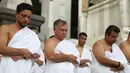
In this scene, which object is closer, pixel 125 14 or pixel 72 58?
pixel 72 58

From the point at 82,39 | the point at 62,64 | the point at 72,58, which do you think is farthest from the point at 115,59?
the point at 82,39

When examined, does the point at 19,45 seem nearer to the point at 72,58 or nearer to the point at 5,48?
the point at 5,48

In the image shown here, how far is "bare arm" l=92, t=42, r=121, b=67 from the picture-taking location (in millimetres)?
4133

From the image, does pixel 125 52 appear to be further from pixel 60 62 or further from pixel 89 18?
pixel 89 18

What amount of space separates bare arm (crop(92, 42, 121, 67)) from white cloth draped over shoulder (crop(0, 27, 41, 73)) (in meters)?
1.05

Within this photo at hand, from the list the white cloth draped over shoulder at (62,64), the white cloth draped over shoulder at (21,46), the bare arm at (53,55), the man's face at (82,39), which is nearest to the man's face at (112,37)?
the white cloth draped over shoulder at (62,64)

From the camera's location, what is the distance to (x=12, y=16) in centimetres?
516

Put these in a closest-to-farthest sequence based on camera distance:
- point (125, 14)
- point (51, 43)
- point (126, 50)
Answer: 1. point (51, 43)
2. point (126, 50)
3. point (125, 14)

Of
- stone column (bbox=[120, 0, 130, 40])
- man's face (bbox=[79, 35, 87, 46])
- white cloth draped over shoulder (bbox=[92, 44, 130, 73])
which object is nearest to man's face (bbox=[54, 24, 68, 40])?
white cloth draped over shoulder (bbox=[92, 44, 130, 73])

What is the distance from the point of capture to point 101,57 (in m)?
4.14

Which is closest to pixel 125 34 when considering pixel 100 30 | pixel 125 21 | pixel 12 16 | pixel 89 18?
pixel 125 21

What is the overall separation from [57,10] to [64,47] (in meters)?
9.74

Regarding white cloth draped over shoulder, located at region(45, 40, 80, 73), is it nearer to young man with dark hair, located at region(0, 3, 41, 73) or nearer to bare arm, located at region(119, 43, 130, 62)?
young man with dark hair, located at region(0, 3, 41, 73)

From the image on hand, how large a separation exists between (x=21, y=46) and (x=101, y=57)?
1254 millimetres
